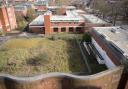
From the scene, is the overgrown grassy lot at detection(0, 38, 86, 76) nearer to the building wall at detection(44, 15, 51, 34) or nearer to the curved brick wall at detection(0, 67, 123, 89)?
the building wall at detection(44, 15, 51, 34)

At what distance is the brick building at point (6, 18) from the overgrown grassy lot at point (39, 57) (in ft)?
23.7

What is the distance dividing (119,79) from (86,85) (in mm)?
3513

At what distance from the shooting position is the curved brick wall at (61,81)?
35.6 ft

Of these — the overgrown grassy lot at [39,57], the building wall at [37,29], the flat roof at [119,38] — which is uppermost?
the flat roof at [119,38]

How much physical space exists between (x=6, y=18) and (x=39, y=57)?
18892mm

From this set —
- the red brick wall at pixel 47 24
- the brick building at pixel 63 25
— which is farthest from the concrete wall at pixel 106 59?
the red brick wall at pixel 47 24

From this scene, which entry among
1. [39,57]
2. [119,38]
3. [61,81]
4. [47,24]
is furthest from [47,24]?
[61,81]

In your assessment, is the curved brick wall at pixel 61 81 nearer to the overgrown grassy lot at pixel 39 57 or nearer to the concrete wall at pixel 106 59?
the concrete wall at pixel 106 59

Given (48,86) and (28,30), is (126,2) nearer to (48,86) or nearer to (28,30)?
(28,30)

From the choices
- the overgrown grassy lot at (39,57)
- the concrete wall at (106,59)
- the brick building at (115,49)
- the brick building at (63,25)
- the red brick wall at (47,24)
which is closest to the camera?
the brick building at (115,49)

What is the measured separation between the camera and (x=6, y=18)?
34031 mm

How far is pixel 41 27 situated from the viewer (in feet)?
110

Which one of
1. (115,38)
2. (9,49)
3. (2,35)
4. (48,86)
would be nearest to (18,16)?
(2,35)

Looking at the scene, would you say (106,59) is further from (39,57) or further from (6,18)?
(6,18)
